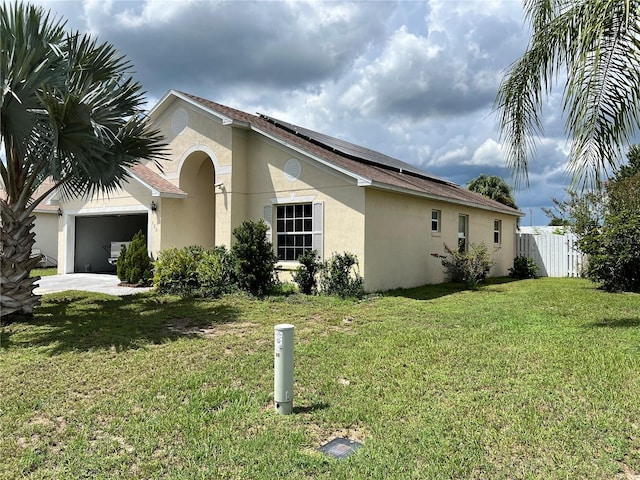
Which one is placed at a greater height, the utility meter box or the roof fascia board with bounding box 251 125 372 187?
the roof fascia board with bounding box 251 125 372 187

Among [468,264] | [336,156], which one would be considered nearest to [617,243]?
[468,264]

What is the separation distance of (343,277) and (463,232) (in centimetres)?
788

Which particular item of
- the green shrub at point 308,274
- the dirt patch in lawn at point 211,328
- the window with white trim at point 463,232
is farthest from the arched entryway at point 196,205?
the window with white trim at point 463,232

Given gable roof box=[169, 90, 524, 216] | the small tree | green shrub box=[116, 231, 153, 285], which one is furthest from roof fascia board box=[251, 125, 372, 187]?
the small tree

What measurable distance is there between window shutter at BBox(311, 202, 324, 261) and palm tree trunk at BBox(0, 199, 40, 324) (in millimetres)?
7077

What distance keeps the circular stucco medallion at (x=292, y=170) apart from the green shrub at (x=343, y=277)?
287 cm

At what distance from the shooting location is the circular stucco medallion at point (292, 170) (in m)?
13.6

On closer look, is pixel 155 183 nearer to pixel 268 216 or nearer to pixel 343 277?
pixel 268 216

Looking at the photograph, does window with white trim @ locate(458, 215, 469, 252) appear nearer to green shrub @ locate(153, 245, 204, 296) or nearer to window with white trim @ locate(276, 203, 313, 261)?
window with white trim @ locate(276, 203, 313, 261)

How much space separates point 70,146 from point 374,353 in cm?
646

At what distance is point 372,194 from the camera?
12.5 m

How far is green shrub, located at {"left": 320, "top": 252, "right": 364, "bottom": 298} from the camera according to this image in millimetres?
11922

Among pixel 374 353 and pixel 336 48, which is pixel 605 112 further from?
pixel 336 48

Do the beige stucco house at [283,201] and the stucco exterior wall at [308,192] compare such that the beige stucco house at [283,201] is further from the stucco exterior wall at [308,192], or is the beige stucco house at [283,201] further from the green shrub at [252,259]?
the green shrub at [252,259]
